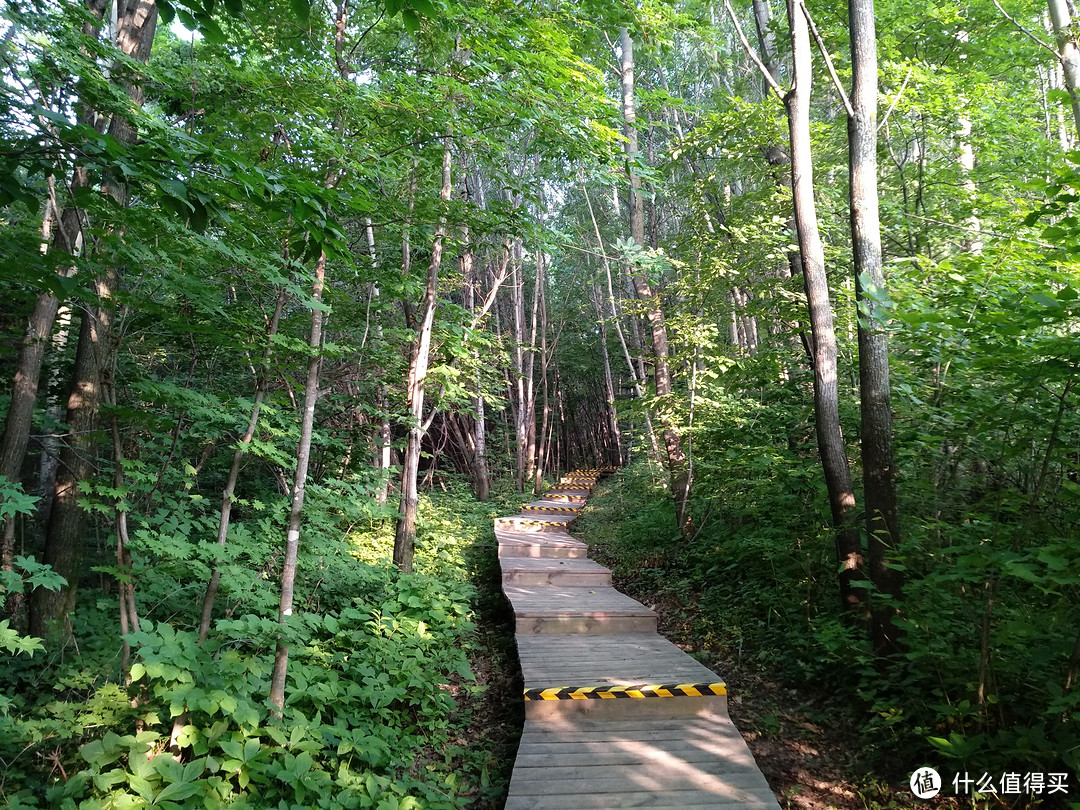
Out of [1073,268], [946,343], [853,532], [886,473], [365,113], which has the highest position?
[365,113]

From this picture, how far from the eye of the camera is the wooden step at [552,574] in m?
7.94

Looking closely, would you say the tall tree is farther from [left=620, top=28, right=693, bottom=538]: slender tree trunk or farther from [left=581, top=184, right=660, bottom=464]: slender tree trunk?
[left=620, top=28, right=693, bottom=538]: slender tree trunk

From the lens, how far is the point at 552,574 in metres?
8.04

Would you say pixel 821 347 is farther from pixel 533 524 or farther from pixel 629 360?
pixel 629 360

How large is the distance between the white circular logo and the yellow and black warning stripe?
1314 millimetres

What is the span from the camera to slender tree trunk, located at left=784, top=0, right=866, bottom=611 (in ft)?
16.0

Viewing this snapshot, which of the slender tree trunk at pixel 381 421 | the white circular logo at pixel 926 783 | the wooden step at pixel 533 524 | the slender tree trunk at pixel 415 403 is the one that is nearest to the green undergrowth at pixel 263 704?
the slender tree trunk at pixel 415 403

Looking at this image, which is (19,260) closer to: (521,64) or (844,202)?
(521,64)

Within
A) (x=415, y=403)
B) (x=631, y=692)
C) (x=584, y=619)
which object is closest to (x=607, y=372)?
(x=415, y=403)

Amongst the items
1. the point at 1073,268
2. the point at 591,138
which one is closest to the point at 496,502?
the point at 591,138

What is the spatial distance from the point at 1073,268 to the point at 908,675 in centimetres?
329

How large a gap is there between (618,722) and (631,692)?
0.24 meters

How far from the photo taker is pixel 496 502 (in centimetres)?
1593

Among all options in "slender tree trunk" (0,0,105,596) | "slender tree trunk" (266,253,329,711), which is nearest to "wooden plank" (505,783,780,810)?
"slender tree trunk" (266,253,329,711)
